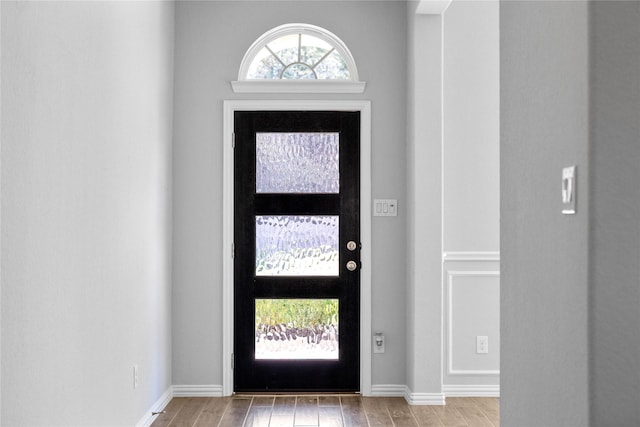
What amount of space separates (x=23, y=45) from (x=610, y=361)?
191 centimetres

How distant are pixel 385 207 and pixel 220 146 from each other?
46.6 inches

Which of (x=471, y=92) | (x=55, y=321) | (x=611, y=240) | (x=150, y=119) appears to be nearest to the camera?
(x=611, y=240)

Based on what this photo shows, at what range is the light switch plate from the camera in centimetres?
140

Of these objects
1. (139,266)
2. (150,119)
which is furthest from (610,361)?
(150,119)

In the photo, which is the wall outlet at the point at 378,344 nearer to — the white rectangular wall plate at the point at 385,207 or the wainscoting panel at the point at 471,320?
the wainscoting panel at the point at 471,320

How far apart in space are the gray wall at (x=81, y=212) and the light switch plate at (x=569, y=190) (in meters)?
1.57

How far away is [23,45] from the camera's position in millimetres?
1988

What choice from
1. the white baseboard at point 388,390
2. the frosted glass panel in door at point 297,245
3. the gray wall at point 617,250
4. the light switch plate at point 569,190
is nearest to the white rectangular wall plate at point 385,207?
the frosted glass panel in door at point 297,245

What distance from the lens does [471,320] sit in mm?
4141

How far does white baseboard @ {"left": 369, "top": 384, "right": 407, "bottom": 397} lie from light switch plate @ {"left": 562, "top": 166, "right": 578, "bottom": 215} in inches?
114

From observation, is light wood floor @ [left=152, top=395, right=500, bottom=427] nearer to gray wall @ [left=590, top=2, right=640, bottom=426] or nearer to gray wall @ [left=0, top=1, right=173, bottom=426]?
gray wall @ [left=0, top=1, right=173, bottom=426]

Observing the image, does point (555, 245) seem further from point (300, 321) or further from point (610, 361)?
point (300, 321)

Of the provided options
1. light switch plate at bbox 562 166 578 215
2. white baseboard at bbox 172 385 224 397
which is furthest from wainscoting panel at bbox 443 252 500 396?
light switch plate at bbox 562 166 578 215

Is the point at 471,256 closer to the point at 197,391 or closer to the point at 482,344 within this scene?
the point at 482,344
